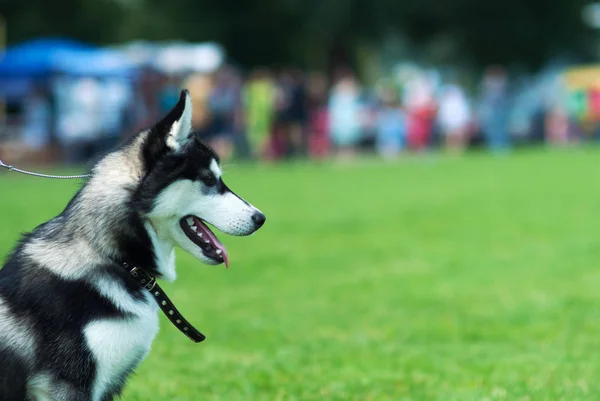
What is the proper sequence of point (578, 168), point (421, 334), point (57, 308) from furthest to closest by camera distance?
point (578, 168), point (421, 334), point (57, 308)

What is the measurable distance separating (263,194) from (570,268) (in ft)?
30.1

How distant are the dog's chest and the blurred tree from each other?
37753 millimetres

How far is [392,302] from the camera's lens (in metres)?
8.77

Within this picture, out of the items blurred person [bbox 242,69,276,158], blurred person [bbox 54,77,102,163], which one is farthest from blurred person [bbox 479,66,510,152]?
blurred person [bbox 54,77,102,163]

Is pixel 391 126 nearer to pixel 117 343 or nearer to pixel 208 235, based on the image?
pixel 208 235

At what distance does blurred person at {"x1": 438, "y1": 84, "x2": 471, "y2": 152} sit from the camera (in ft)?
109

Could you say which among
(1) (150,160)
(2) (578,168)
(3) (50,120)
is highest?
(1) (150,160)

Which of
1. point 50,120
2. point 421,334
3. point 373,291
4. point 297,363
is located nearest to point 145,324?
point 297,363

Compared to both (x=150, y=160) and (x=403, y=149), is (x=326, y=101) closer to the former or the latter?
(x=403, y=149)

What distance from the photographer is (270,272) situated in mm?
10492

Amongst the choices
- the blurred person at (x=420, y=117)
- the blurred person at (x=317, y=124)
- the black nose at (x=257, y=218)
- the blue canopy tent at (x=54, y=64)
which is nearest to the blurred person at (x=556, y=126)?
the blurred person at (x=420, y=117)

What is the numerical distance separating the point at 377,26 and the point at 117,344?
38.9 meters

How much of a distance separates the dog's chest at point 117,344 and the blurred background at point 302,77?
2341cm

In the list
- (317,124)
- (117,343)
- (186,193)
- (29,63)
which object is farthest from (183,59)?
(117,343)
